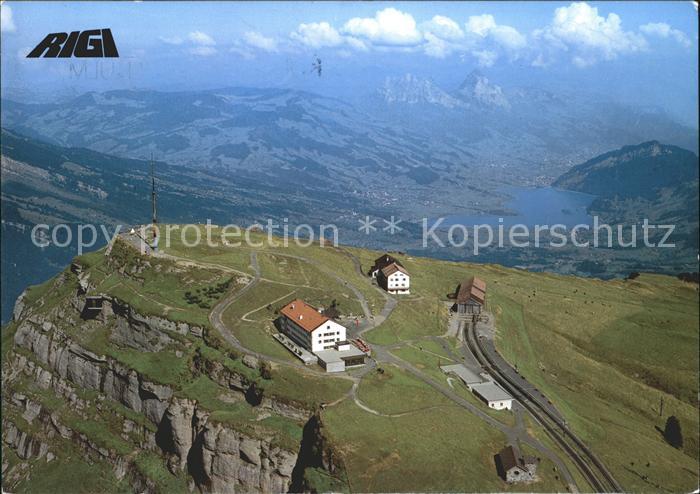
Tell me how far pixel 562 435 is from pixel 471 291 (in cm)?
3549

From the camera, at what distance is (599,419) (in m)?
84.6

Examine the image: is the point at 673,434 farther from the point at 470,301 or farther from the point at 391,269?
the point at 391,269

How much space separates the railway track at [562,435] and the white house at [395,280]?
67.4 ft

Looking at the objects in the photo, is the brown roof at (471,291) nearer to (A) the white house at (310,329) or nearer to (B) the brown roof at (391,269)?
(B) the brown roof at (391,269)

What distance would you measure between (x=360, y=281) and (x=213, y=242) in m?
27.9

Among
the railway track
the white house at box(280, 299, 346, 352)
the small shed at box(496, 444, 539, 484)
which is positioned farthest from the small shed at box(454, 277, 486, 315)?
the small shed at box(496, 444, 539, 484)

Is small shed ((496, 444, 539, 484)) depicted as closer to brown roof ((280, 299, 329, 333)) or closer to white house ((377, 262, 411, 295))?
brown roof ((280, 299, 329, 333))

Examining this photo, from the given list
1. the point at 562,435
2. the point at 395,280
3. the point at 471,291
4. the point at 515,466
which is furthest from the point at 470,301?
the point at 515,466

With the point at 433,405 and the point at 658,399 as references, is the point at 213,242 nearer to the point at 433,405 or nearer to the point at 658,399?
the point at 433,405

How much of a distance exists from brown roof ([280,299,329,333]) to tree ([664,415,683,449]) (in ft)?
161

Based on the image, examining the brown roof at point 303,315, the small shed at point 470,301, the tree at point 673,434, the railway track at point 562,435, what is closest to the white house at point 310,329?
the brown roof at point 303,315

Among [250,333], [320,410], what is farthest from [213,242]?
[320,410]

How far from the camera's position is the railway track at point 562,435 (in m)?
67.4

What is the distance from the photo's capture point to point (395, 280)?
107m
